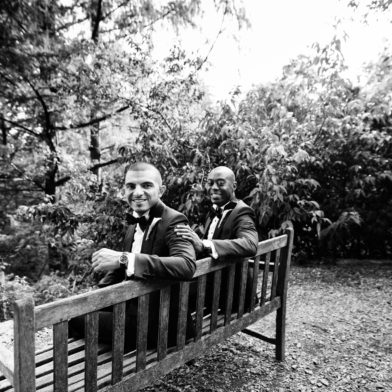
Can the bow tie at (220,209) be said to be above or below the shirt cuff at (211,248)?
above

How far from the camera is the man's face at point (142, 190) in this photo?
244 centimetres

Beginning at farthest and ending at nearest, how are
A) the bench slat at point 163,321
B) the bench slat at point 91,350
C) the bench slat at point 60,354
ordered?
the bench slat at point 163,321 → the bench slat at point 91,350 → the bench slat at point 60,354

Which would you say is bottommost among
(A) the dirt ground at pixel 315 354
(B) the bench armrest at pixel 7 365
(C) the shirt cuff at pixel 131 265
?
(A) the dirt ground at pixel 315 354

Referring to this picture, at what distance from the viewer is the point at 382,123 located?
6277 millimetres

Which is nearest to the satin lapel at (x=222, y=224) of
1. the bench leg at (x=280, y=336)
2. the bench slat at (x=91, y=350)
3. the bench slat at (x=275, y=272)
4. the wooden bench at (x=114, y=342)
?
the wooden bench at (x=114, y=342)

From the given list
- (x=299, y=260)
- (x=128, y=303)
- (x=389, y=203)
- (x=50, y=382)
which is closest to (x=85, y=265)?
(x=299, y=260)

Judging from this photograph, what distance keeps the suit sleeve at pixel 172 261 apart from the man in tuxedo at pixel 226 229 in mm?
56

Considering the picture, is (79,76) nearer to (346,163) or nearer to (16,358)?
(346,163)

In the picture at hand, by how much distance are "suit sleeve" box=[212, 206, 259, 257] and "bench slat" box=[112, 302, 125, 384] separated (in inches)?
34.1

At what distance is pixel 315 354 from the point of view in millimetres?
3521

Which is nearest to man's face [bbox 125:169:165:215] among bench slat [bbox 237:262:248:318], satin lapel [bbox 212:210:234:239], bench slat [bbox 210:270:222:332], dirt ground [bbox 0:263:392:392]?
bench slat [bbox 210:270:222:332]

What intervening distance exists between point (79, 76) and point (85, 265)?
3.98 m

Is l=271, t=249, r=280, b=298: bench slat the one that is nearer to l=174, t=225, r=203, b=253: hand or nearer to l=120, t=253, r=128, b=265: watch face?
l=174, t=225, r=203, b=253: hand

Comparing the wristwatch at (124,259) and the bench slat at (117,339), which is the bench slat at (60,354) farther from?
the wristwatch at (124,259)
